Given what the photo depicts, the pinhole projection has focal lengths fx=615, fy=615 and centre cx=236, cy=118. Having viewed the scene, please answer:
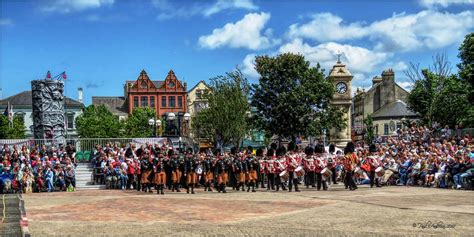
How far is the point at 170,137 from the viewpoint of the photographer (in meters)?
40.2

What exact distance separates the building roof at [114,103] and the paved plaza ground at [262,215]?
8185 centimetres

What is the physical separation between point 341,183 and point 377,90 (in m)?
66.2

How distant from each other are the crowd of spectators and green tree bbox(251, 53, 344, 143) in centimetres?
1931

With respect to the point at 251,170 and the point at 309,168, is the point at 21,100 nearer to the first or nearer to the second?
the point at 251,170

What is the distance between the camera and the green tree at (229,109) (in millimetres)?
51344

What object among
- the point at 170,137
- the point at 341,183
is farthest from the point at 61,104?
the point at 341,183

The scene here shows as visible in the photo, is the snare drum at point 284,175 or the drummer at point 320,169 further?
the snare drum at point 284,175

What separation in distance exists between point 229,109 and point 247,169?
81.8ft

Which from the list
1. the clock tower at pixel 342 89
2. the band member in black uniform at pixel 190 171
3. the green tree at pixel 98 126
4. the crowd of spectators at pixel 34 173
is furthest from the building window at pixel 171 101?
the band member in black uniform at pixel 190 171

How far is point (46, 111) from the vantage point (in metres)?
39.0

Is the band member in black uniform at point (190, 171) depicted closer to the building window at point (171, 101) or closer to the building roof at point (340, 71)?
the building roof at point (340, 71)

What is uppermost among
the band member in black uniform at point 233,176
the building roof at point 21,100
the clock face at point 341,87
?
the building roof at point 21,100

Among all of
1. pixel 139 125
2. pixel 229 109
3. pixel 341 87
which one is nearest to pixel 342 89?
pixel 341 87

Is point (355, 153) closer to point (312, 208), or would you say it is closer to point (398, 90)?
point (312, 208)
